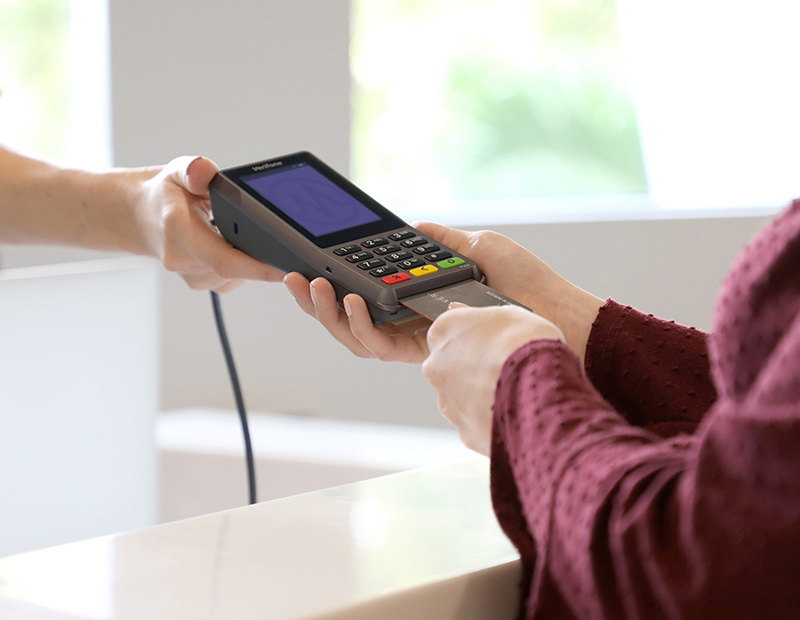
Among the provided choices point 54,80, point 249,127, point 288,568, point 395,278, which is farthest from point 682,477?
point 54,80

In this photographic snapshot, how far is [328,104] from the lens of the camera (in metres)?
1.72

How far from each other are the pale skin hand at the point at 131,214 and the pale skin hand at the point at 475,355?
0.81 ft

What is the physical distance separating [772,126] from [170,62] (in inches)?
46.3

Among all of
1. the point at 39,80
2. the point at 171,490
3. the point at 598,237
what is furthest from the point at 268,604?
the point at 39,80

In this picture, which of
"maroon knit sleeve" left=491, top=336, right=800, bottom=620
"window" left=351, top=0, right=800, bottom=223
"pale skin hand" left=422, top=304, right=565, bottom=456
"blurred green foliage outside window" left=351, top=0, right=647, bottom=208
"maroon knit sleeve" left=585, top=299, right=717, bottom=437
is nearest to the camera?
"maroon knit sleeve" left=491, top=336, right=800, bottom=620

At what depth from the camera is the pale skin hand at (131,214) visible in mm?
607

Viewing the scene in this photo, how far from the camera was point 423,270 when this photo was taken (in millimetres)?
499

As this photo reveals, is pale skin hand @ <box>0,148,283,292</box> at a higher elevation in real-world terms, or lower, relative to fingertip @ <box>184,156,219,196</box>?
lower

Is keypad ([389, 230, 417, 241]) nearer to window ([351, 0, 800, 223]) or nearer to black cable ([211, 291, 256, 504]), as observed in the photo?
black cable ([211, 291, 256, 504])

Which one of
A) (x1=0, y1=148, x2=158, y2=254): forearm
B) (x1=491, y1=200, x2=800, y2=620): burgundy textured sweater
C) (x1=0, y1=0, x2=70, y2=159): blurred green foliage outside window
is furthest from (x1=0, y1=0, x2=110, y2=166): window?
(x1=491, y1=200, x2=800, y2=620): burgundy textured sweater

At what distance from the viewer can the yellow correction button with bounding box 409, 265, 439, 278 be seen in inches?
19.4

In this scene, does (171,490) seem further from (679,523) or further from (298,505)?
(679,523)

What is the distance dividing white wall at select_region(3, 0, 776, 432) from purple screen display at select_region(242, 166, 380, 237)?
3.60 feet

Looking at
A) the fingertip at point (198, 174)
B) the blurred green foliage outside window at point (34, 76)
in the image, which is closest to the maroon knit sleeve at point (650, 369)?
the fingertip at point (198, 174)
